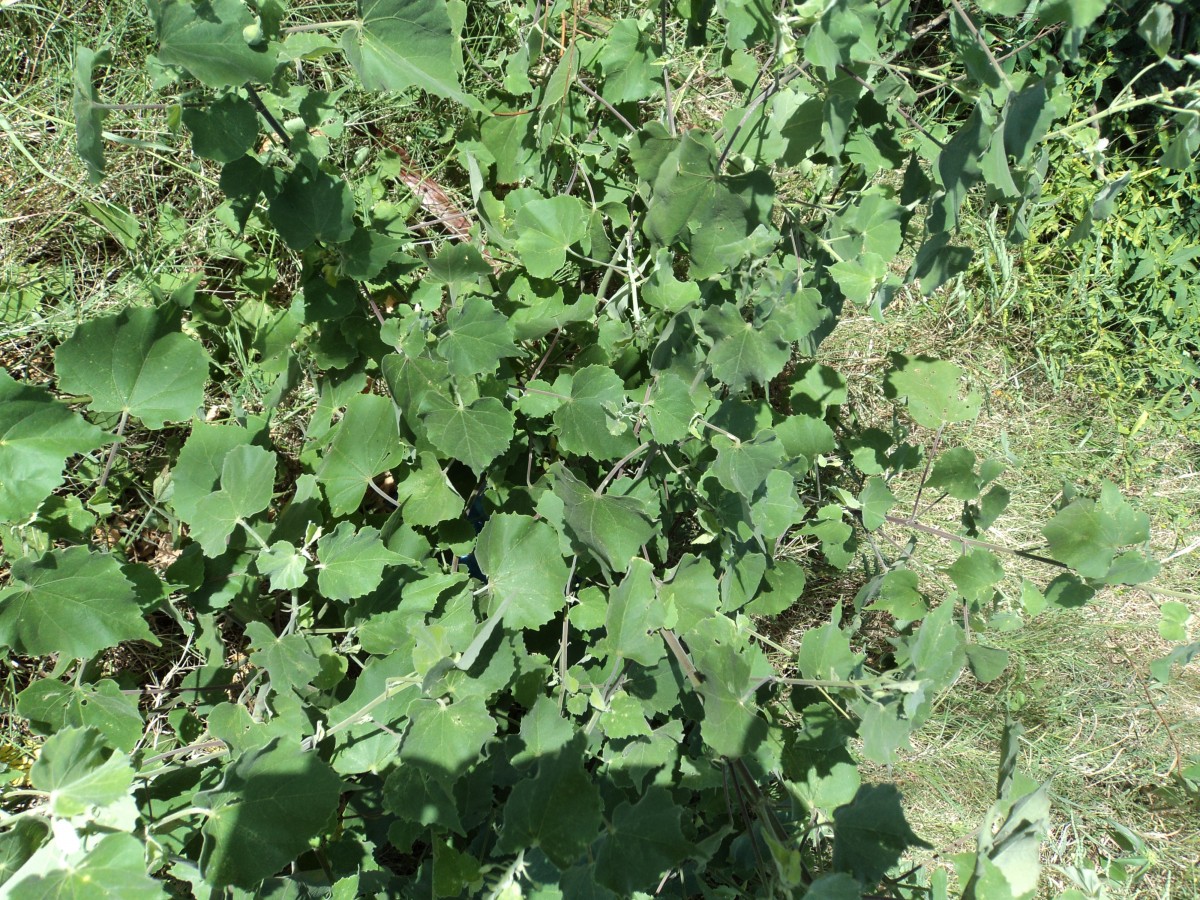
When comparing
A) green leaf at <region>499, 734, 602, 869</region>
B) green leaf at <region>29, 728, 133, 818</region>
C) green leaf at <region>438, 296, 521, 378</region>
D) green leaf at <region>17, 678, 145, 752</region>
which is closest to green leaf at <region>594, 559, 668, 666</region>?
green leaf at <region>499, 734, 602, 869</region>

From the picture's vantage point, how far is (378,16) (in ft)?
5.66

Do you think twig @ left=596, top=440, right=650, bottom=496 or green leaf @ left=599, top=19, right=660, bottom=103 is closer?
twig @ left=596, top=440, right=650, bottom=496

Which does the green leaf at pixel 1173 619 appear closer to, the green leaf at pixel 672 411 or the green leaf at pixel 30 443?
the green leaf at pixel 672 411

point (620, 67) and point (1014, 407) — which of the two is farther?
point (1014, 407)

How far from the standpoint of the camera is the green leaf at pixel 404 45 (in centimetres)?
170

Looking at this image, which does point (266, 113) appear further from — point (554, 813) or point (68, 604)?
point (554, 813)

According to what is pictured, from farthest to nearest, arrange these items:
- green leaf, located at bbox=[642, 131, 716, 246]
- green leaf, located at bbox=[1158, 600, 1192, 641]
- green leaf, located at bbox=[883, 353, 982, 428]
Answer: green leaf, located at bbox=[883, 353, 982, 428]
green leaf, located at bbox=[1158, 600, 1192, 641]
green leaf, located at bbox=[642, 131, 716, 246]

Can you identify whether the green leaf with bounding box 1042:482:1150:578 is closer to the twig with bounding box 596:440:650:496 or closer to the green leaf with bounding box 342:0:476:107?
the twig with bounding box 596:440:650:496

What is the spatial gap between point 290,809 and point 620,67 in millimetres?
1974

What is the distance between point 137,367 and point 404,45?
917 millimetres

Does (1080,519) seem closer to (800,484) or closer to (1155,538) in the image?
(800,484)

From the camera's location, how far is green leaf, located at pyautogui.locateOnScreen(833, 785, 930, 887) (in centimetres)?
166

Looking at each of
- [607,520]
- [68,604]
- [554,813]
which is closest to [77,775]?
[68,604]

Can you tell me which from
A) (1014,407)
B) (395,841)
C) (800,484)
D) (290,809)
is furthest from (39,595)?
(1014,407)
